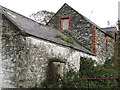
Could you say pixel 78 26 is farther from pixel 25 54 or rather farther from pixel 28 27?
pixel 25 54

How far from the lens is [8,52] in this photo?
8328mm

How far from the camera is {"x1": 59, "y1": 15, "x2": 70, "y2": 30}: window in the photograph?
16.6 meters

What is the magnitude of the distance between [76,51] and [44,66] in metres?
3.55

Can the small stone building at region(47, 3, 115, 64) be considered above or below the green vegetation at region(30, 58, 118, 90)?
above

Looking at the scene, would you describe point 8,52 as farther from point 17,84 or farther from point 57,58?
point 57,58

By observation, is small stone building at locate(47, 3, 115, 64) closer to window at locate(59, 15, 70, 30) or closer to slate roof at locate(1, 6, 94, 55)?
window at locate(59, 15, 70, 30)

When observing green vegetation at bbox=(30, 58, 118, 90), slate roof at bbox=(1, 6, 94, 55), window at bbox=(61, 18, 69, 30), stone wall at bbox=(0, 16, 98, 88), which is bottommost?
green vegetation at bbox=(30, 58, 118, 90)

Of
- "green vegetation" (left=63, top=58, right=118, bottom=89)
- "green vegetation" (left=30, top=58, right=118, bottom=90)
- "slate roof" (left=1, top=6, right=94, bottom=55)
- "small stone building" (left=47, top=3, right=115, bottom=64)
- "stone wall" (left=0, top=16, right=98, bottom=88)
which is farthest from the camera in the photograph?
"small stone building" (left=47, top=3, right=115, bottom=64)

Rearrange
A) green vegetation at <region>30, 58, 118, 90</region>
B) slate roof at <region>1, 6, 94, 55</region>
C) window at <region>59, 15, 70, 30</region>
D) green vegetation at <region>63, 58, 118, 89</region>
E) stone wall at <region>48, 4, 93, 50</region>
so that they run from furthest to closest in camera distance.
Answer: window at <region>59, 15, 70, 30</region>
stone wall at <region>48, 4, 93, 50</region>
green vegetation at <region>63, 58, 118, 89</region>
green vegetation at <region>30, 58, 118, 90</region>
slate roof at <region>1, 6, 94, 55</region>

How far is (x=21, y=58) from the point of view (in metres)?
8.07

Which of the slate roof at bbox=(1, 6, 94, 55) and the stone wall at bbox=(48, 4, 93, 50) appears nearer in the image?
the slate roof at bbox=(1, 6, 94, 55)

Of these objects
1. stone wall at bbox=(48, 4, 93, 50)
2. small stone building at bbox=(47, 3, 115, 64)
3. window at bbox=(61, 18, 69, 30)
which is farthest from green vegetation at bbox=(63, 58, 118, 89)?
window at bbox=(61, 18, 69, 30)

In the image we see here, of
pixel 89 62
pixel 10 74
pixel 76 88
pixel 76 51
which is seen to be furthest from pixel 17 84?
pixel 89 62

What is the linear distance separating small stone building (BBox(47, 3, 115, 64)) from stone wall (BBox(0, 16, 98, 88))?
22.7 ft
